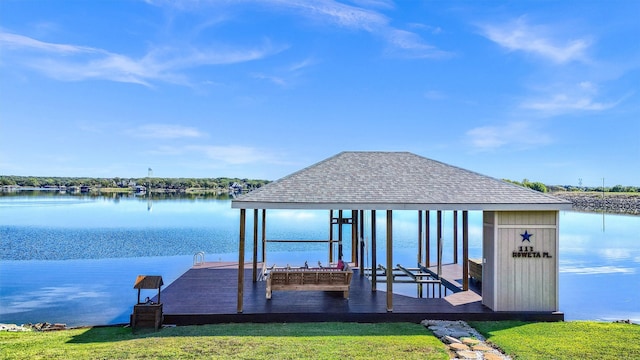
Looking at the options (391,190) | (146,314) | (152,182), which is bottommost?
(146,314)

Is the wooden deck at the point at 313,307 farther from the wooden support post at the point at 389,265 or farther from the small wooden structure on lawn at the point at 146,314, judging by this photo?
the small wooden structure on lawn at the point at 146,314

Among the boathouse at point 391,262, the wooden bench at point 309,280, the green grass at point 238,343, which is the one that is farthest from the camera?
the wooden bench at point 309,280

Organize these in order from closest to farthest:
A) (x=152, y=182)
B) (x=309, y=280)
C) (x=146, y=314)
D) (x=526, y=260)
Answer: (x=146, y=314)
(x=526, y=260)
(x=309, y=280)
(x=152, y=182)

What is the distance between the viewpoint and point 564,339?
7.16 m

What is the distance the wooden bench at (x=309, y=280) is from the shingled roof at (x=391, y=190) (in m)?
1.67

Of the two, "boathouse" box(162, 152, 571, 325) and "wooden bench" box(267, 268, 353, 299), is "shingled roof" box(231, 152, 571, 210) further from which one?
"wooden bench" box(267, 268, 353, 299)

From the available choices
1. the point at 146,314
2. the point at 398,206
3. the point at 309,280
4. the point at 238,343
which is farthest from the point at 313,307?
the point at 146,314

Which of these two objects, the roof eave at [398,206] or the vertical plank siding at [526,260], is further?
the vertical plank siding at [526,260]

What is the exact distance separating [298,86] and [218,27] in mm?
11721

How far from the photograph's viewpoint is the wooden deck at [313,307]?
27.5ft

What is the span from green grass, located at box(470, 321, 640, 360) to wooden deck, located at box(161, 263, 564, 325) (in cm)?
57

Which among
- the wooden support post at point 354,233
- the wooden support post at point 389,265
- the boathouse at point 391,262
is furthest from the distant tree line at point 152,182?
the wooden support post at point 389,265

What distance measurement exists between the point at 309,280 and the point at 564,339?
4.87m

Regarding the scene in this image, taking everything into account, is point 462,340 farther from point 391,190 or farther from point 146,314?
point 146,314
